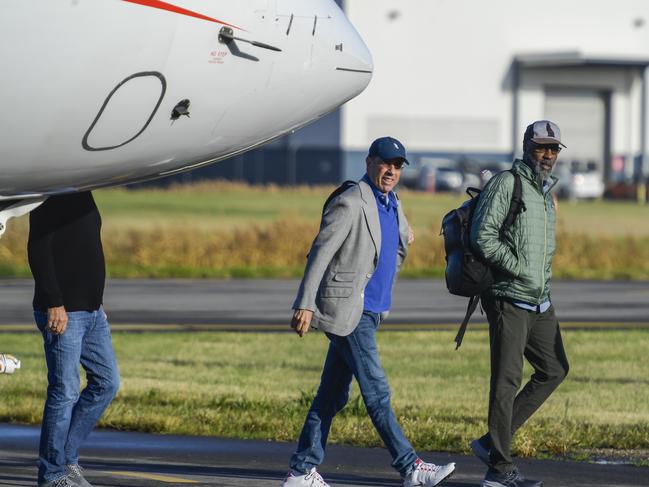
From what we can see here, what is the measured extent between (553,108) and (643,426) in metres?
71.2

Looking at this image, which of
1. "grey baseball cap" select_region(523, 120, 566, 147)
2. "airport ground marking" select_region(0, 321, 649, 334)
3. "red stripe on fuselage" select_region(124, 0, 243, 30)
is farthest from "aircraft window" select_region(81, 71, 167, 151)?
"airport ground marking" select_region(0, 321, 649, 334)

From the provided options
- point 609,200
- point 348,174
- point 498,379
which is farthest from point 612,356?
point 348,174

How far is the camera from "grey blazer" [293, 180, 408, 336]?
796 cm

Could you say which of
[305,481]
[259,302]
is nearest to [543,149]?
[305,481]

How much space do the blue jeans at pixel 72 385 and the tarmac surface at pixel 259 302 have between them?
9217mm

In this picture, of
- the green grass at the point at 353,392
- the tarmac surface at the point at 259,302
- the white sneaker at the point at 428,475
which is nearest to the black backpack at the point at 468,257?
the white sneaker at the point at 428,475

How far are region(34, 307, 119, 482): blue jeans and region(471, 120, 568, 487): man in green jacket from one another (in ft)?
6.97

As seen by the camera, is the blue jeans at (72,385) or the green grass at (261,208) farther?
the green grass at (261,208)

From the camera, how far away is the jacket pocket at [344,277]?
316 inches

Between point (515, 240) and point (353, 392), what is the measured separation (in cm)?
492

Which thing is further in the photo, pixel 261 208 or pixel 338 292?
pixel 261 208

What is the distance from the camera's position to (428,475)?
26.3 feet

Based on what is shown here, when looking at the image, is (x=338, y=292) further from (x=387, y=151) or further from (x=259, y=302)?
(x=259, y=302)

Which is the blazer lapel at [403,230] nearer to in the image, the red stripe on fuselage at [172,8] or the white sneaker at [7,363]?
the red stripe on fuselage at [172,8]
